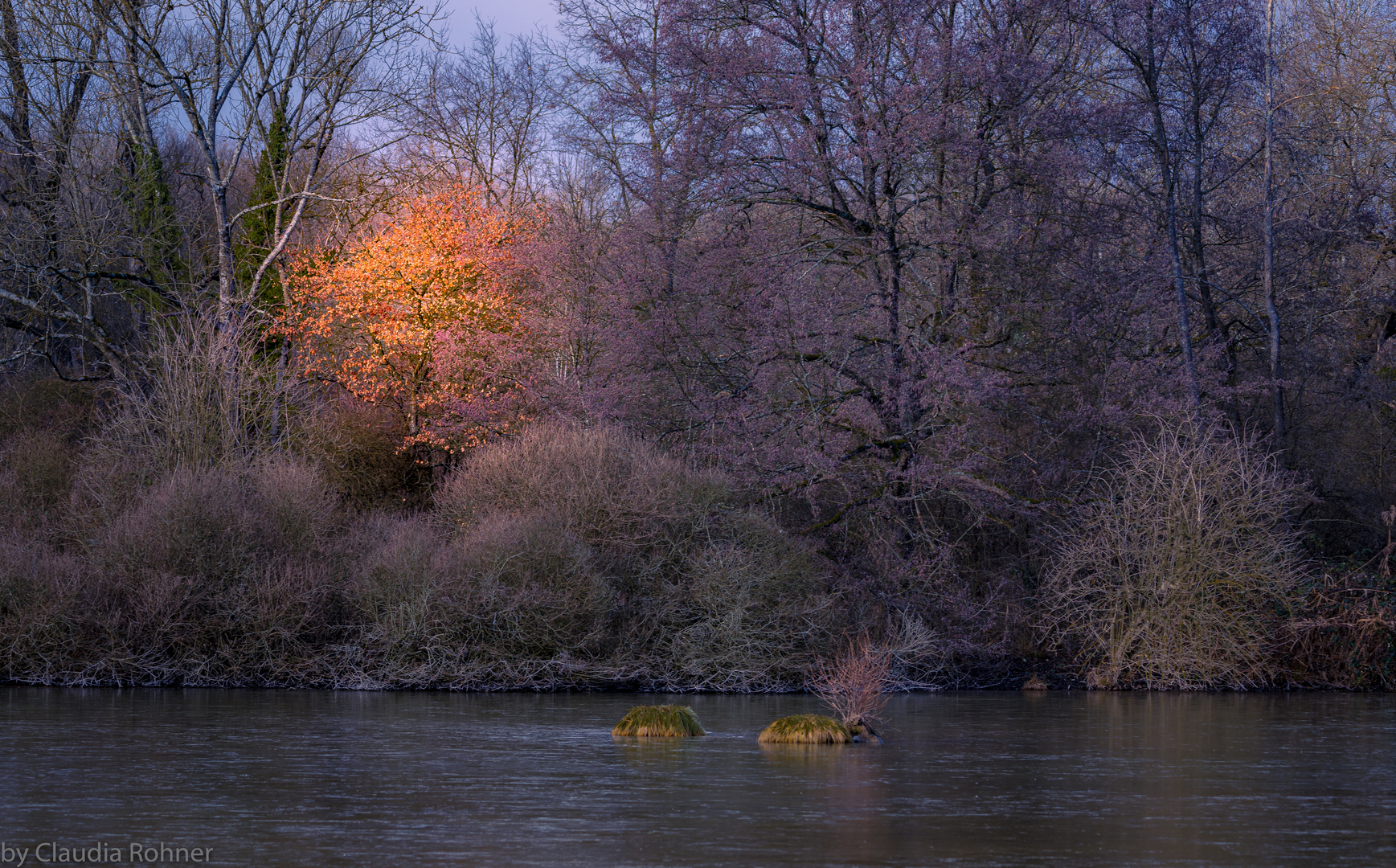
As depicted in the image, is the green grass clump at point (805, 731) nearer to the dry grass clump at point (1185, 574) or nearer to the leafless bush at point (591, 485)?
the leafless bush at point (591, 485)

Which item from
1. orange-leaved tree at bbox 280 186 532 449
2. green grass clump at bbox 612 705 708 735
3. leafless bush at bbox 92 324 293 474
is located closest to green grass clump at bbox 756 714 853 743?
green grass clump at bbox 612 705 708 735

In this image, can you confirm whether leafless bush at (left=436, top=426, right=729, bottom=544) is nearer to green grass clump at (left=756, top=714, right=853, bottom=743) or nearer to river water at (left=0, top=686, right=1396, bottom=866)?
river water at (left=0, top=686, right=1396, bottom=866)

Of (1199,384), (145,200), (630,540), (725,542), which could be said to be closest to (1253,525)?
(1199,384)

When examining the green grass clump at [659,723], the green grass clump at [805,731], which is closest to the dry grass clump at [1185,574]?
the green grass clump at [805,731]

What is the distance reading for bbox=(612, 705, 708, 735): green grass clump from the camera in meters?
17.6

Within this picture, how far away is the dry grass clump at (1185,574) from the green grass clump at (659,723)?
10958mm

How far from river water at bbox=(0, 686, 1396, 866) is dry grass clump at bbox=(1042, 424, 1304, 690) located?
4412mm

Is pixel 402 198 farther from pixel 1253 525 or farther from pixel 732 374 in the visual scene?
pixel 1253 525

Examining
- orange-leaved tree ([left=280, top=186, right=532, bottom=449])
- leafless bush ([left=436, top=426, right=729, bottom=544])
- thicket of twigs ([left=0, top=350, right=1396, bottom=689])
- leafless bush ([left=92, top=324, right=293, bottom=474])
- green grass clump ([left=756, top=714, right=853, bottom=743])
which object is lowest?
green grass clump ([left=756, top=714, right=853, bottom=743])

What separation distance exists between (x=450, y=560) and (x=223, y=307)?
44.4ft

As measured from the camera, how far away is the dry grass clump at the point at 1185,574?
25.8 meters

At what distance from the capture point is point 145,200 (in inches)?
1517

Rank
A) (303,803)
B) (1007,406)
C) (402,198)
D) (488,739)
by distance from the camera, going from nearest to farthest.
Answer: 1. (303,803)
2. (488,739)
3. (1007,406)
4. (402,198)

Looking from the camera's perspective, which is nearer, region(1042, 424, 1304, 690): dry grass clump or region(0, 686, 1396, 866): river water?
region(0, 686, 1396, 866): river water
